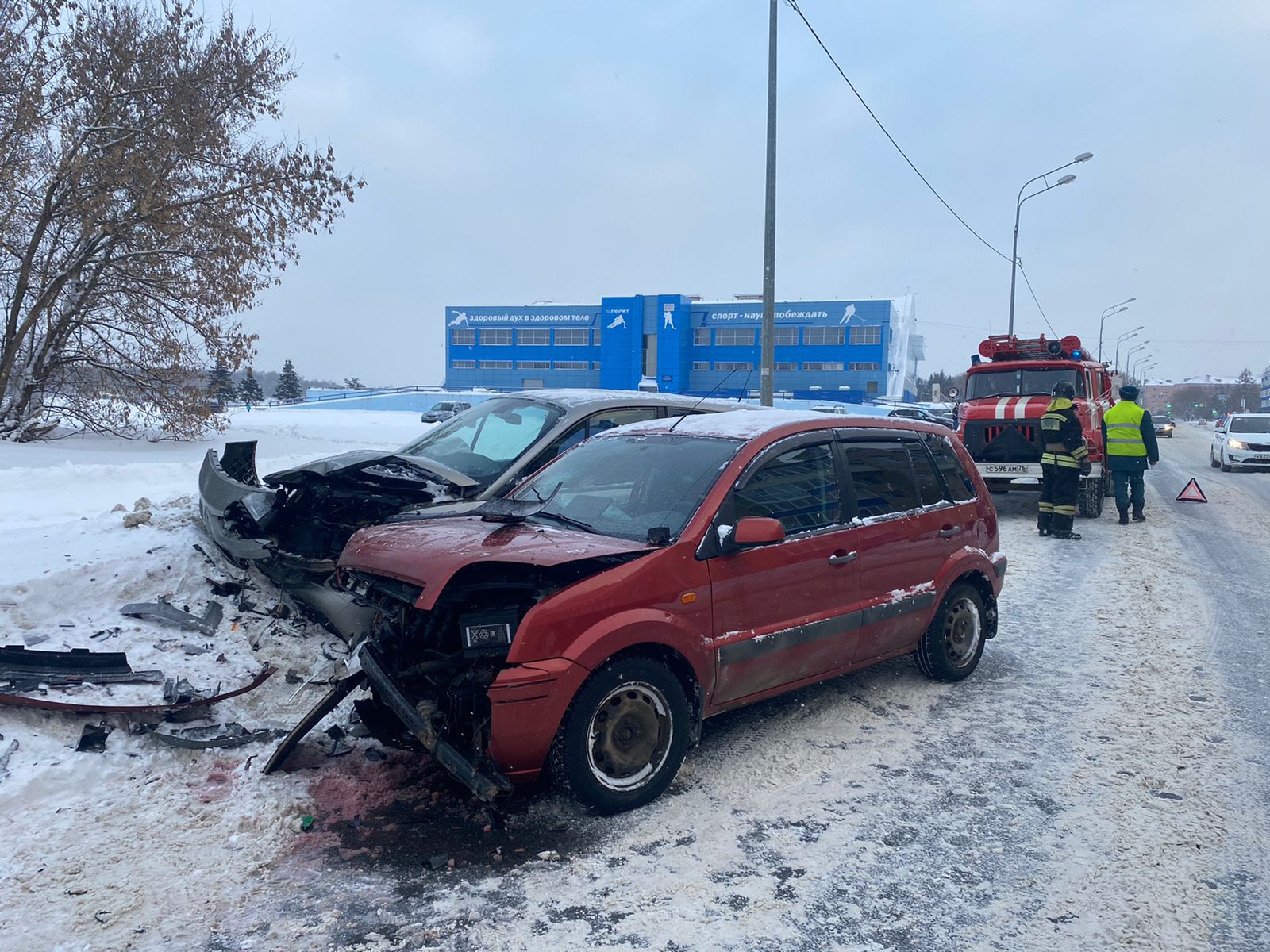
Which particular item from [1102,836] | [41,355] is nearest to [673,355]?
[41,355]

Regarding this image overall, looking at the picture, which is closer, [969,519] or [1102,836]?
[1102,836]

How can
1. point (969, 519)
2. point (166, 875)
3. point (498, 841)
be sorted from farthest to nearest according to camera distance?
point (969, 519), point (498, 841), point (166, 875)

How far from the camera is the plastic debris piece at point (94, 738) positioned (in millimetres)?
4039

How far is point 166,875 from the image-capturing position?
3.26m

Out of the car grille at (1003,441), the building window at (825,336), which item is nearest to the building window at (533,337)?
the building window at (825,336)

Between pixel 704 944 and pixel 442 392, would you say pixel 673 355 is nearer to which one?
pixel 442 392

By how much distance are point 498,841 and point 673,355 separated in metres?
70.9

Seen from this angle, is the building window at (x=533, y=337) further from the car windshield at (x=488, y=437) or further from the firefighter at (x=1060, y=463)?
the car windshield at (x=488, y=437)

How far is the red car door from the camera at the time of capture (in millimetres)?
4160

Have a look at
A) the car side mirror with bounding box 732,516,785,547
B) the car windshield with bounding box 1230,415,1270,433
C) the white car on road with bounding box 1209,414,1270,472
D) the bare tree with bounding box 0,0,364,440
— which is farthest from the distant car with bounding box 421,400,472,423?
the car side mirror with bounding box 732,516,785,547

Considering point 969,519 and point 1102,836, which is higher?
point 969,519

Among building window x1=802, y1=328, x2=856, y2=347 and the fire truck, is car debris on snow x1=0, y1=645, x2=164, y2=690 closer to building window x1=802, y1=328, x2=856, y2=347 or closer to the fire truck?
the fire truck

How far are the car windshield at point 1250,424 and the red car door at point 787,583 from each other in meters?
23.4

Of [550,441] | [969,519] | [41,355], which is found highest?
[41,355]
